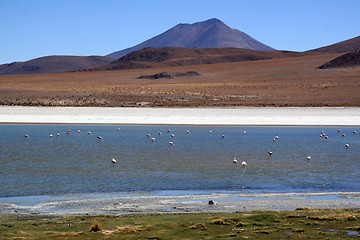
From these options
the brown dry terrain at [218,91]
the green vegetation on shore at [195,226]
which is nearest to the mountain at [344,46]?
the brown dry terrain at [218,91]

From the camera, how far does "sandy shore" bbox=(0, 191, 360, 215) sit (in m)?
12.7

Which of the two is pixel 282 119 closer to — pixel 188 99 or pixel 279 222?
pixel 188 99

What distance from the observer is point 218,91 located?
7125 cm

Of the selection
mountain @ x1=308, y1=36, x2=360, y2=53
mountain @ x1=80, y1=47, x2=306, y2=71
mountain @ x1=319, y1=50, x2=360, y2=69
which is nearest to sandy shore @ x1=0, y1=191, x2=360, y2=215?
mountain @ x1=319, y1=50, x2=360, y2=69

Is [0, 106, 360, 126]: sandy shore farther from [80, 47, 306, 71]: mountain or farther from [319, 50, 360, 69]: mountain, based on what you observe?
[80, 47, 306, 71]: mountain

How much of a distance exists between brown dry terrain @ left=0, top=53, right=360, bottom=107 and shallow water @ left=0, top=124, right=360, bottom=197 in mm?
20225

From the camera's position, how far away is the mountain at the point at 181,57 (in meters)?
158

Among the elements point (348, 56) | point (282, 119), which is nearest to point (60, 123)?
point (282, 119)

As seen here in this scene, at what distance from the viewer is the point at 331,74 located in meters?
90.0

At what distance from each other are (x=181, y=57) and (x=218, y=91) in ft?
334

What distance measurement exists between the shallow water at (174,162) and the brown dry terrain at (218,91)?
66.4 ft

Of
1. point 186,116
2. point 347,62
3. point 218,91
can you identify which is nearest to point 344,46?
point 347,62

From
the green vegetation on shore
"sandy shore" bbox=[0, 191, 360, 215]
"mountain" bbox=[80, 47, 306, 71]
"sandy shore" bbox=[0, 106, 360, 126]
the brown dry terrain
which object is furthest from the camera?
"mountain" bbox=[80, 47, 306, 71]

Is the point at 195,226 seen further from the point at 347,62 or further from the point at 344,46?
the point at 344,46
